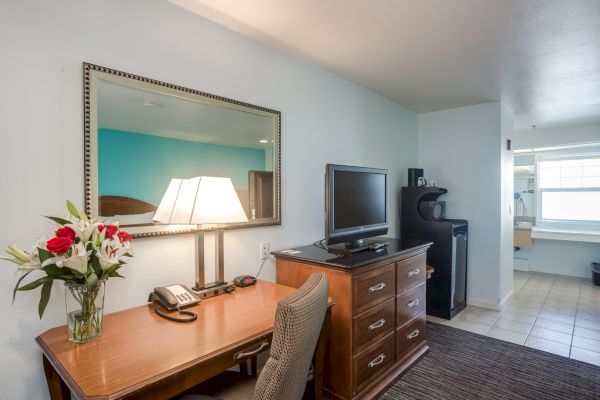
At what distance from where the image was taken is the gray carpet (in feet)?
6.98

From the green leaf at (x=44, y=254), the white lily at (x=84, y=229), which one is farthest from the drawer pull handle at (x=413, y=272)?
the green leaf at (x=44, y=254)

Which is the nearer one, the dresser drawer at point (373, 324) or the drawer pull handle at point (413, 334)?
the dresser drawer at point (373, 324)

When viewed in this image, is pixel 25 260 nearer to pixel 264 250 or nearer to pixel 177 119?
pixel 177 119

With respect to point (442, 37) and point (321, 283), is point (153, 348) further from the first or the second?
point (442, 37)

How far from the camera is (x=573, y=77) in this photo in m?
2.79

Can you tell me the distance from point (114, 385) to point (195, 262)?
857 millimetres

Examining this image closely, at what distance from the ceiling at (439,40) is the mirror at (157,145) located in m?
0.53

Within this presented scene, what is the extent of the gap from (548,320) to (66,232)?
4.23m

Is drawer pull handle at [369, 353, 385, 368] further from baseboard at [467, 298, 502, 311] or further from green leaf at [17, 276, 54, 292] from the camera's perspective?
baseboard at [467, 298, 502, 311]

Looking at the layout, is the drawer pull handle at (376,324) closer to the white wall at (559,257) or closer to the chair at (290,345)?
the chair at (290,345)

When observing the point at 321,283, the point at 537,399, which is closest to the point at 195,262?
the point at 321,283

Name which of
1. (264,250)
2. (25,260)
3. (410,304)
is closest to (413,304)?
(410,304)

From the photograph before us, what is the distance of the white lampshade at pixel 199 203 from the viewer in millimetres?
1562

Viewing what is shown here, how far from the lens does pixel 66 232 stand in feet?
3.71
